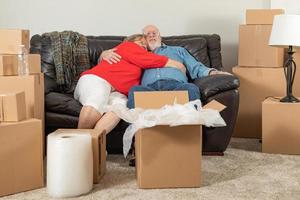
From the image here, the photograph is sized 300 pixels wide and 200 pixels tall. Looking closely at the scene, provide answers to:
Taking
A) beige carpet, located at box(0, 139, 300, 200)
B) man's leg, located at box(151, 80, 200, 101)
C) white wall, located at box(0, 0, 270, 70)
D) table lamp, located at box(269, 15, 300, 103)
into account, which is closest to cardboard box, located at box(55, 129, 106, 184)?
beige carpet, located at box(0, 139, 300, 200)

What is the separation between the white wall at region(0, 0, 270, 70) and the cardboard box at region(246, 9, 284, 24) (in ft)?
1.62

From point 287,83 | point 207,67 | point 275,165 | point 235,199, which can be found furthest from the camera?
point 207,67

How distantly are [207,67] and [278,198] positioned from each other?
5.33ft

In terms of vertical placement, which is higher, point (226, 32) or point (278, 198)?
point (226, 32)

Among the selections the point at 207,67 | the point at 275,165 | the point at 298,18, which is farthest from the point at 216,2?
the point at 275,165

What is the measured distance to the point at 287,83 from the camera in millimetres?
3473

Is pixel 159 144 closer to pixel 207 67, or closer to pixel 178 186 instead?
pixel 178 186

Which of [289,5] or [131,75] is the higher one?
[289,5]

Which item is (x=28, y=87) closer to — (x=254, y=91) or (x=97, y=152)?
(x=97, y=152)

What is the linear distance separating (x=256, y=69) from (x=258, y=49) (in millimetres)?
166

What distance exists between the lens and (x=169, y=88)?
3332mm

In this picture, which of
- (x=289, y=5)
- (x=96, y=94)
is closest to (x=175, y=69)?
(x=96, y=94)

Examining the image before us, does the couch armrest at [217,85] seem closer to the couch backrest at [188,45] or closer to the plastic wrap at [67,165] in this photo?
the couch backrest at [188,45]

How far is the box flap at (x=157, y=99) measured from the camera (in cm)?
262
